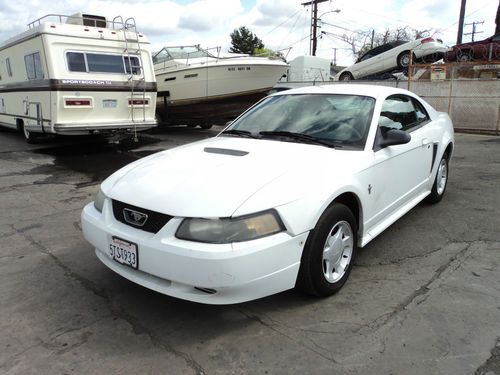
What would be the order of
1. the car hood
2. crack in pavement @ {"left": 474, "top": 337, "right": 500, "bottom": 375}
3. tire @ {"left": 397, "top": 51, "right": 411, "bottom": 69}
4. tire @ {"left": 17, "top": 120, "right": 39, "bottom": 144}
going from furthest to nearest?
1. tire @ {"left": 397, "top": 51, "right": 411, "bottom": 69}
2. tire @ {"left": 17, "top": 120, "right": 39, "bottom": 144}
3. the car hood
4. crack in pavement @ {"left": 474, "top": 337, "right": 500, "bottom": 375}

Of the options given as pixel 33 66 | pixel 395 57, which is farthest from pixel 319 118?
pixel 395 57

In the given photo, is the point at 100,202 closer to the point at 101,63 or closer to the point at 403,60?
the point at 101,63

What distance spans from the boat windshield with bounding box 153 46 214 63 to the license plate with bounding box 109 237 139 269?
1090cm

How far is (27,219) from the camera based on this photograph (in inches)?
208

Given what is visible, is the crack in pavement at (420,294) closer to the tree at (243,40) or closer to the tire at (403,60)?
the tire at (403,60)

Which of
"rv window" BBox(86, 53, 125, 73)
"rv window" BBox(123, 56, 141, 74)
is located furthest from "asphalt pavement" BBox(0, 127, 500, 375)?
"rv window" BBox(123, 56, 141, 74)

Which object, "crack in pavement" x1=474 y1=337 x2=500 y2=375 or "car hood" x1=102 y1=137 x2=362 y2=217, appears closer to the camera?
"crack in pavement" x1=474 y1=337 x2=500 y2=375

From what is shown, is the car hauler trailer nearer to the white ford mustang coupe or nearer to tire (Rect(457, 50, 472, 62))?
the white ford mustang coupe

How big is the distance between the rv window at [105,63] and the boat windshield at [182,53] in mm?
3647

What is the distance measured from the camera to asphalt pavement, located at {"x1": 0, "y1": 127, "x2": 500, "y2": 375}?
2538 millimetres

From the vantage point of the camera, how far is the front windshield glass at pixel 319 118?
3.77 meters

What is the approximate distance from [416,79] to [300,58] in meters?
13.3

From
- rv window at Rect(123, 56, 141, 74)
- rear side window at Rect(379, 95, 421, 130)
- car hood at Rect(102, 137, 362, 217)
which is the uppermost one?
rv window at Rect(123, 56, 141, 74)

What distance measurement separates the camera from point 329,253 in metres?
3.14
